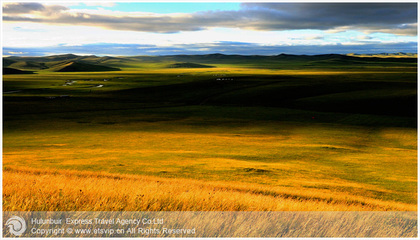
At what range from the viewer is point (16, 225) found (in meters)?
8.30

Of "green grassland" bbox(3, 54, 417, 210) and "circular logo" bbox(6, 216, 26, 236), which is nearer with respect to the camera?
"circular logo" bbox(6, 216, 26, 236)

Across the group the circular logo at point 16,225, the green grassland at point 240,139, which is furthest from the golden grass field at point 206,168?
the circular logo at point 16,225

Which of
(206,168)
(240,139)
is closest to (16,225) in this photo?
(206,168)

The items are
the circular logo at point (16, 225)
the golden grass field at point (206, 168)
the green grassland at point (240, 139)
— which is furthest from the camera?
the green grassland at point (240, 139)

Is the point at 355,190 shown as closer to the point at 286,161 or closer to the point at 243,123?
the point at 286,161

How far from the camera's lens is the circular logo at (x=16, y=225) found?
322 inches

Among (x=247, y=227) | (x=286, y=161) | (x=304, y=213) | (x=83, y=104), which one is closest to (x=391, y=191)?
(x=286, y=161)

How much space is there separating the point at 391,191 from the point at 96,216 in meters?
20.6

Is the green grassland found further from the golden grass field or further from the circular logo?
the circular logo

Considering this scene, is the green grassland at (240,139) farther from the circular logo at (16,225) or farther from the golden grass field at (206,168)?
the circular logo at (16,225)

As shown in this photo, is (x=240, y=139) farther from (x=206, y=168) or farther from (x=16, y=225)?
(x=16, y=225)

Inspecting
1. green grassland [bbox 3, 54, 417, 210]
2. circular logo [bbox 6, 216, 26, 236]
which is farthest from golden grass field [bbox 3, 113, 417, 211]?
circular logo [bbox 6, 216, 26, 236]

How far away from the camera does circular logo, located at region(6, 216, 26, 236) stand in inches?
322

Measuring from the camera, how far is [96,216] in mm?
8969
